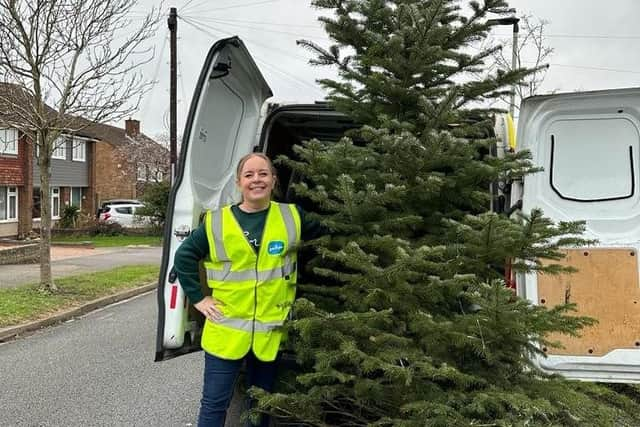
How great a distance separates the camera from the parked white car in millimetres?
32125

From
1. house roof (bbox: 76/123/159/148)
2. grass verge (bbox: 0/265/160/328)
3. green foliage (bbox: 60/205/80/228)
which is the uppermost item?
house roof (bbox: 76/123/159/148)

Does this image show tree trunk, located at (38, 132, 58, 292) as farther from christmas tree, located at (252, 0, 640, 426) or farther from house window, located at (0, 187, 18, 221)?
house window, located at (0, 187, 18, 221)

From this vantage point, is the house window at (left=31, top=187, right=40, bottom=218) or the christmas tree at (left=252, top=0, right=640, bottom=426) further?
the house window at (left=31, top=187, right=40, bottom=218)

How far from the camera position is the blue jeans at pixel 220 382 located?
333 centimetres

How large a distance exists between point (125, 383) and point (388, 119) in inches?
163

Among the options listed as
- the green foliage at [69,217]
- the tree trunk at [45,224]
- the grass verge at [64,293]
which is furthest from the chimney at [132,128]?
the tree trunk at [45,224]

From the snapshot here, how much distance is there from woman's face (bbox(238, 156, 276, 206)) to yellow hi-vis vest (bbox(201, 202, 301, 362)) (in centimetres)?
15

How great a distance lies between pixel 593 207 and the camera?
376 centimetres

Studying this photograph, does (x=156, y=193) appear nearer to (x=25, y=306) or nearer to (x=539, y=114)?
(x=25, y=306)

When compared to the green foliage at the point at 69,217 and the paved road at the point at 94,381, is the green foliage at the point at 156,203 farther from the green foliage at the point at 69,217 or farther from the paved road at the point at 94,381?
the paved road at the point at 94,381

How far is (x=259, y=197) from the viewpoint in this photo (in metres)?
3.35

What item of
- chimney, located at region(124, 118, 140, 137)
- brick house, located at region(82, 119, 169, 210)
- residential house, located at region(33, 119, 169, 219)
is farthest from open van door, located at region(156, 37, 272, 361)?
chimney, located at region(124, 118, 140, 137)

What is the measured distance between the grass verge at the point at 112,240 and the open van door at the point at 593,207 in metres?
24.1

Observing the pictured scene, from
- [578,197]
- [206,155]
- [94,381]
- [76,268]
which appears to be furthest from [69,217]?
[578,197]
